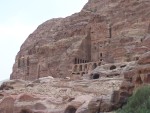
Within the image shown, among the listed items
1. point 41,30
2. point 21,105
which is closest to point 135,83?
point 21,105

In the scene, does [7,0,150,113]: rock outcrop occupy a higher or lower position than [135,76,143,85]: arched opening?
higher

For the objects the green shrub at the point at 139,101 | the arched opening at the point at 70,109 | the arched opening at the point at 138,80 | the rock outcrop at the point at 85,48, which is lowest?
the arched opening at the point at 70,109

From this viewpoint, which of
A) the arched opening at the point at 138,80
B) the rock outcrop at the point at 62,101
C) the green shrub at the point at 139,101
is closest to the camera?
the green shrub at the point at 139,101

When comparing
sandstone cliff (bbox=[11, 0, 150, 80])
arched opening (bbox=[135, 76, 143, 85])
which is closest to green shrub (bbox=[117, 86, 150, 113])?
arched opening (bbox=[135, 76, 143, 85])

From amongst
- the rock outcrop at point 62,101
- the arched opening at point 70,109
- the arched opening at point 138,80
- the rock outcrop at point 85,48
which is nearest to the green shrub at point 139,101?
the arched opening at point 138,80

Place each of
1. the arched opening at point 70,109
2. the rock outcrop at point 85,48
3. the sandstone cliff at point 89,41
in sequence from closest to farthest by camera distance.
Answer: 1. the arched opening at point 70,109
2. the rock outcrop at point 85,48
3. the sandstone cliff at point 89,41

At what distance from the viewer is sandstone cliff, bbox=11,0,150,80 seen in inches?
3017

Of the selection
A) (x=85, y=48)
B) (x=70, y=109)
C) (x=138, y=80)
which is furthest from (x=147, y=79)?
(x=85, y=48)

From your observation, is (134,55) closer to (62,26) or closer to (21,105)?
(21,105)

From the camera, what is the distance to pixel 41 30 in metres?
119

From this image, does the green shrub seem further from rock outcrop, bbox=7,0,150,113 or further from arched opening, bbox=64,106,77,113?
rock outcrop, bbox=7,0,150,113

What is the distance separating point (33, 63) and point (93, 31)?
1526 centimetres

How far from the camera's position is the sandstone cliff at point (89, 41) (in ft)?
251

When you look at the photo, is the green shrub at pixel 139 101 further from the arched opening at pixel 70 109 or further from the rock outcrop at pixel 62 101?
the arched opening at pixel 70 109
